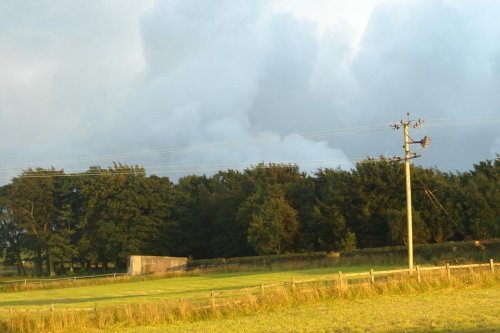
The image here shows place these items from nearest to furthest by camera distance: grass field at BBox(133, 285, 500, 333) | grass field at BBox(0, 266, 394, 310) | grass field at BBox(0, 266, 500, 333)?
grass field at BBox(133, 285, 500, 333), grass field at BBox(0, 266, 500, 333), grass field at BBox(0, 266, 394, 310)

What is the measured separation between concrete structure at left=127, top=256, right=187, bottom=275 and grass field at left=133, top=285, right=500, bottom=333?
42870 mm

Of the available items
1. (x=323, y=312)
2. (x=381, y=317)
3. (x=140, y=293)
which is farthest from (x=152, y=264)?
(x=381, y=317)

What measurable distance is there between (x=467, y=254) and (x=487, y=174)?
26225 mm

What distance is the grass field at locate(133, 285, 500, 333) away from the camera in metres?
13.3

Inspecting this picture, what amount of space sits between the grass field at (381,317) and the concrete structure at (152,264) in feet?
141

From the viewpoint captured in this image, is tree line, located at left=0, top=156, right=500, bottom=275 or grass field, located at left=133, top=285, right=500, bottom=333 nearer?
grass field, located at left=133, top=285, right=500, bottom=333

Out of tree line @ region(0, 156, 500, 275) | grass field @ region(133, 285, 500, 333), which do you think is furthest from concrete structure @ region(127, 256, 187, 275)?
grass field @ region(133, 285, 500, 333)

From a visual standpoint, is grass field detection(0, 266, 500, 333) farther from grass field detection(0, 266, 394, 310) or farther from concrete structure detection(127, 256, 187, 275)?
concrete structure detection(127, 256, 187, 275)

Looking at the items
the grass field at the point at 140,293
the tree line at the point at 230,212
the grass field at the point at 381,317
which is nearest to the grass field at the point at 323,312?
the grass field at the point at 381,317

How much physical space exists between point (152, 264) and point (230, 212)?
55.7 ft

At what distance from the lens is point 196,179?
3538 inches

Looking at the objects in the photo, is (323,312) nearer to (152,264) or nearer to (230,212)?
(152,264)

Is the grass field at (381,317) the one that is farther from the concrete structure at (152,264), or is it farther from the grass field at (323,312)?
the concrete structure at (152,264)

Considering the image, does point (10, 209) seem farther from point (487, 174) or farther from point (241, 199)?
point (487, 174)
